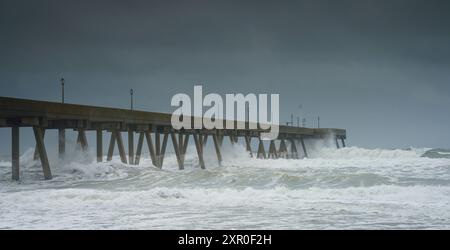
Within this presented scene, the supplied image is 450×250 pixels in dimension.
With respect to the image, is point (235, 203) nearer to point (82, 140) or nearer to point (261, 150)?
point (82, 140)

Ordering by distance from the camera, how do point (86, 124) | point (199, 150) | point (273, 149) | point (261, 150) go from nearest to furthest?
point (86, 124) < point (199, 150) < point (261, 150) < point (273, 149)

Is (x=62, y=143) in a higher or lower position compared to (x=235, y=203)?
higher

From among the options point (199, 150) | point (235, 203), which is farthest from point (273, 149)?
point (235, 203)

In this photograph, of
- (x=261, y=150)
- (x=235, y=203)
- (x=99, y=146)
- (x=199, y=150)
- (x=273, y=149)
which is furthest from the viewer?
(x=273, y=149)

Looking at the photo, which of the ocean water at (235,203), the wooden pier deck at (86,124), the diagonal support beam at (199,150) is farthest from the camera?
the diagonal support beam at (199,150)

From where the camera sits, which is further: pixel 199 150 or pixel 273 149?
pixel 273 149

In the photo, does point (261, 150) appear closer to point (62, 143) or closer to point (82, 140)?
point (82, 140)

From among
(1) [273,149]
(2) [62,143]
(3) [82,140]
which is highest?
(3) [82,140]

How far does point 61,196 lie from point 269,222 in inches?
363

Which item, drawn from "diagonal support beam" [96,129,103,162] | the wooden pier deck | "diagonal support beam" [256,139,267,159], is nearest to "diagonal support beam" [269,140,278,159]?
"diagonal support beam" [256,139,267,159]

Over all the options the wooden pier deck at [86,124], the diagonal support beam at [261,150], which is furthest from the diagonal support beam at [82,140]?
the diagonal support beam at [261,150]

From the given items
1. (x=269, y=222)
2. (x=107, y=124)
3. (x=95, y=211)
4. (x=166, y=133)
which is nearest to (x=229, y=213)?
(x=269, y=222)

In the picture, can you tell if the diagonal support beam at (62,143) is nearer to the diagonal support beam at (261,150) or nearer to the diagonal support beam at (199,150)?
the diagonal support beam at (199,150)
